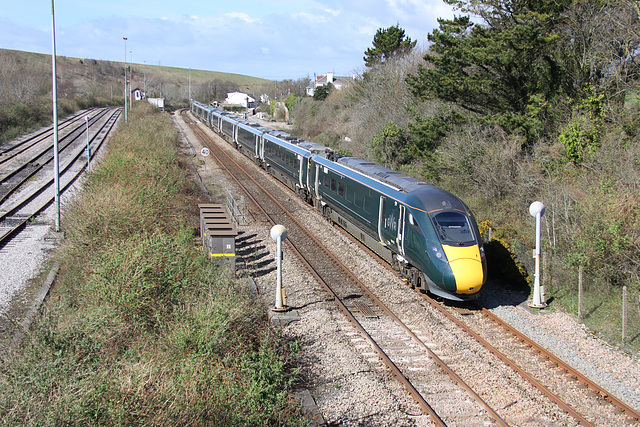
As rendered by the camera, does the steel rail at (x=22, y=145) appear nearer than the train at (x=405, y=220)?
No

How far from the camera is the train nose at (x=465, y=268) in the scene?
1151 centimetres

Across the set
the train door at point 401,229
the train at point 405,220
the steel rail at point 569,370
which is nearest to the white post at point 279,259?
the train door at point 401,229

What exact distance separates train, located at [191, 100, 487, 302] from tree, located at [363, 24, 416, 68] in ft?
88.4

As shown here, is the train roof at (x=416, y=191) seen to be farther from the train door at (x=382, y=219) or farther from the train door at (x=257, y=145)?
the train door at (x=257, y=145)

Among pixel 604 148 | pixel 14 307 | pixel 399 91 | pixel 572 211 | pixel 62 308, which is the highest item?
pixel 399 91

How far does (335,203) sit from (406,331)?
8.31 meters

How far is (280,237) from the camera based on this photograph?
38.5 ft

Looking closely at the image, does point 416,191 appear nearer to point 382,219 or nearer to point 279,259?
point 382,219

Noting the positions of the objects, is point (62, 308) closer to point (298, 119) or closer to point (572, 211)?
point (572, 211)

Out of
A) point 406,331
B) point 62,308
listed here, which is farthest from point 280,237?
point 62,308

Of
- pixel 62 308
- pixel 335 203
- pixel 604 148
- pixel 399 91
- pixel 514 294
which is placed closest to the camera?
pixel 62 308

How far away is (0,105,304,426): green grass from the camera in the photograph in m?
5.76

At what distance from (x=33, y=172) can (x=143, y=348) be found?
1089 inches

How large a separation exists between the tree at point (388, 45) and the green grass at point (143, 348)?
37297 mm
